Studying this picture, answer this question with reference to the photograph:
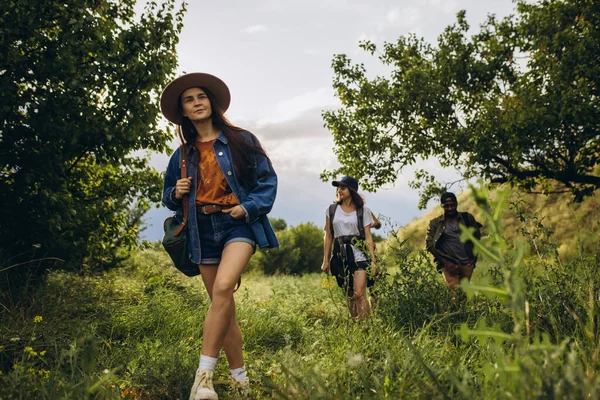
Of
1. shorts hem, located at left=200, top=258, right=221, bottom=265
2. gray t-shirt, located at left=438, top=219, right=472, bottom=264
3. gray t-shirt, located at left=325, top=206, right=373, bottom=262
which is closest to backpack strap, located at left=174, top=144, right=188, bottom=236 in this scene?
shorts hem, located at left=200, top=258, right=221, bottom=265

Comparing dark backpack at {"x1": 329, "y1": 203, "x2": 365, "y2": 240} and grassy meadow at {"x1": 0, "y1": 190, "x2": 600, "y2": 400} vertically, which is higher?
dark backpack at {"x1": 329, "y1": 203, "x2": 365, "y2": 240}

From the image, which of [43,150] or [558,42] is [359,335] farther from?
[558,42]

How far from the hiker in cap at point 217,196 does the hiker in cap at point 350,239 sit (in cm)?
255

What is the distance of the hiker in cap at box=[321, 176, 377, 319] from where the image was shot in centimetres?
630

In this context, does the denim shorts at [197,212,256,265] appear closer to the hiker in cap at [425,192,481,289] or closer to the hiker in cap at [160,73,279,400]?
the hiker in cap at [160,73,279,400]

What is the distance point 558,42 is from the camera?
1015 cm

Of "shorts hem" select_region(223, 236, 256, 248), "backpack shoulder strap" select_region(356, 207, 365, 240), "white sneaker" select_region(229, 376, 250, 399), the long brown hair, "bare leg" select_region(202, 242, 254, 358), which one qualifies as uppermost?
the long brown hair

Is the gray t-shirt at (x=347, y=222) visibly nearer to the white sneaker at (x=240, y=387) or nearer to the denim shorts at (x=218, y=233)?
the denim shorts at (x=218, y=233)

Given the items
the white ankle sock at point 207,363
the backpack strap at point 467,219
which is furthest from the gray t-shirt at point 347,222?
the white ankle sock at point 207,363

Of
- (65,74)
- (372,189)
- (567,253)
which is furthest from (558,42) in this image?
(65,74)

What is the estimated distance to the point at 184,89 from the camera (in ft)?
13.6

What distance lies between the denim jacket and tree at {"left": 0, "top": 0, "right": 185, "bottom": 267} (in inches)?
123

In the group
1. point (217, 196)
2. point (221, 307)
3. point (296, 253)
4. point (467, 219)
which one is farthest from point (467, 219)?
point (296, 253)

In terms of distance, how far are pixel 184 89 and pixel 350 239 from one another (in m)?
3.25
